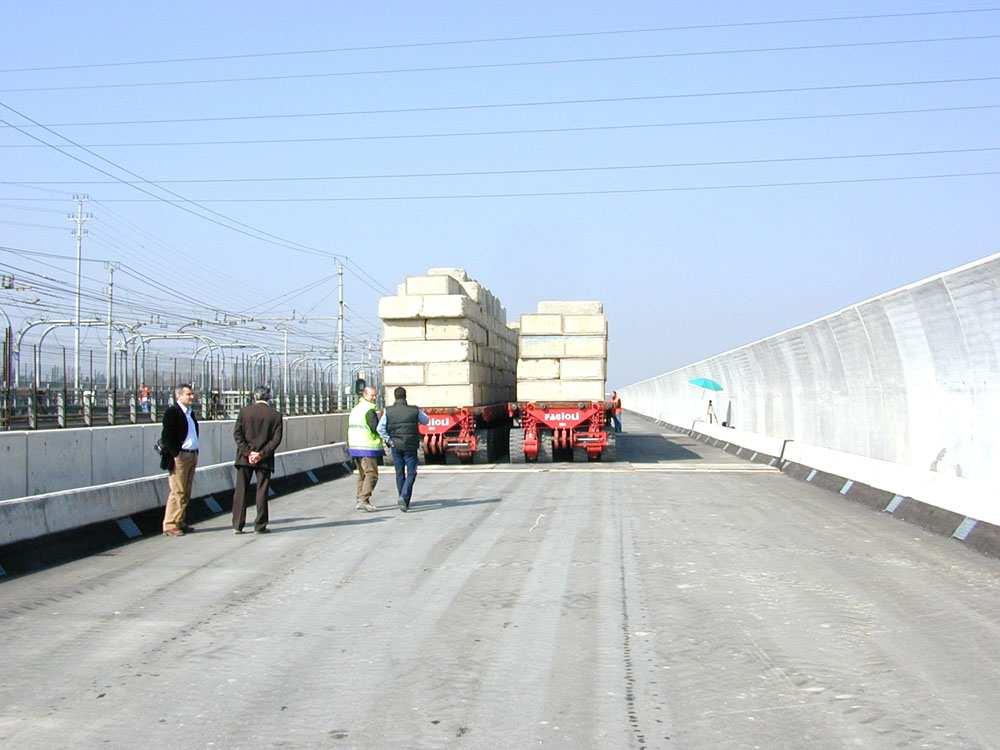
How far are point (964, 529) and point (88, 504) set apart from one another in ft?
31.8

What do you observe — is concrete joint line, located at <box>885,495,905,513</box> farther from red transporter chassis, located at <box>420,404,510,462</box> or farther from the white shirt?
red transporter chassis, located at <box>420,404,510,462</box>

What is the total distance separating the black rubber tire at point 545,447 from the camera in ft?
92.8

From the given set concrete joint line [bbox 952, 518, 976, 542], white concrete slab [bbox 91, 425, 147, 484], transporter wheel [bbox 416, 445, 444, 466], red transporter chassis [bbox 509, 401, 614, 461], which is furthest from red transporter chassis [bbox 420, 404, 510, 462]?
concrete joint line [bbox 952, 518, 976, 542]

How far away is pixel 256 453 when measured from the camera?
46.7ft

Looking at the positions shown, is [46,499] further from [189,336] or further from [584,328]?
[189,336]

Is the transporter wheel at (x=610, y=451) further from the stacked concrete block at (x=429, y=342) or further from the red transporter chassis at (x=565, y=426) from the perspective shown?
the stacked concrete block at (x=429, y=342)

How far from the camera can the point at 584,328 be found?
2845 cm

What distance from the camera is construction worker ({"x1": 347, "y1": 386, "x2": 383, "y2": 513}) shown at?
54.9 ft

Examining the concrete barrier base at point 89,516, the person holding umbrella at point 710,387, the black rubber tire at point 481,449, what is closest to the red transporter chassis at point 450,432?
the black rubber tire at point 481,449

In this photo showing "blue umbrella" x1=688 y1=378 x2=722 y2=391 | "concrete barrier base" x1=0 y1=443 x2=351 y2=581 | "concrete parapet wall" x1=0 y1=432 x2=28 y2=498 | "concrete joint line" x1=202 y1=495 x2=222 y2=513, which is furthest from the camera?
"blue umbrella" x1=688 y1=378 x2=722 y2=391

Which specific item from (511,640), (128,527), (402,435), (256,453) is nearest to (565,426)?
(402,435)

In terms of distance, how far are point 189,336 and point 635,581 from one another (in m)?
54.2

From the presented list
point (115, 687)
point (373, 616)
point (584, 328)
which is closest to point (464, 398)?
point (584, 328)

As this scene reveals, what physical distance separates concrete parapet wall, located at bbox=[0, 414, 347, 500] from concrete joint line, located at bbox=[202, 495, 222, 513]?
203 cm
